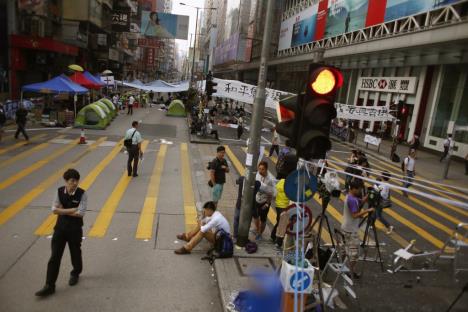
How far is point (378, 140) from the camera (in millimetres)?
24375

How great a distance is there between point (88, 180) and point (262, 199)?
666 centimetres

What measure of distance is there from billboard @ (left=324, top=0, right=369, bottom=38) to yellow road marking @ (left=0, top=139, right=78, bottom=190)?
23553mm

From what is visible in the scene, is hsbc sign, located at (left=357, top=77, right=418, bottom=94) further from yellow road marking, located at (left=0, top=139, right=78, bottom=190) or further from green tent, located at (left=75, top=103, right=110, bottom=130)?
yellow road marking, located at (left=0, top=139, right=78, bottom=190)

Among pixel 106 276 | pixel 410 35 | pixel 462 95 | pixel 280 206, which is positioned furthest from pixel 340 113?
pixel 106 276

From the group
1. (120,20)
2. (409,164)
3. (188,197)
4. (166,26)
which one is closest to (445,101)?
(409,164)

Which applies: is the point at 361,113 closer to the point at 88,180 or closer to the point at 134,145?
the point at 134,145

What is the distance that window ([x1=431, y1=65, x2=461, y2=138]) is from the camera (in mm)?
25500

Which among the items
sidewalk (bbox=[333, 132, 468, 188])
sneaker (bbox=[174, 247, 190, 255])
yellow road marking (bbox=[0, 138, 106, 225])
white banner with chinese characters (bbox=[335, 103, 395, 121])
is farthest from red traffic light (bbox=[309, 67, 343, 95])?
white banner with chinese characters (bbox=[335, 103, 395, 121])

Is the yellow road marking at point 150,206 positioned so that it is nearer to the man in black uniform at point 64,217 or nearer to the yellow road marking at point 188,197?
the yellow road marking at point 188,197

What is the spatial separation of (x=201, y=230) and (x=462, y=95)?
22.7m

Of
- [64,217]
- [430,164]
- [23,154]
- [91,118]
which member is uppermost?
[64,217]

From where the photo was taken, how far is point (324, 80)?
482 cm

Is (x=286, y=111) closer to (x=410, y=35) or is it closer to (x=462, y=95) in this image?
(x=410, y=35)

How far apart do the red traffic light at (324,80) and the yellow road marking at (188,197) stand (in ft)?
17.6
